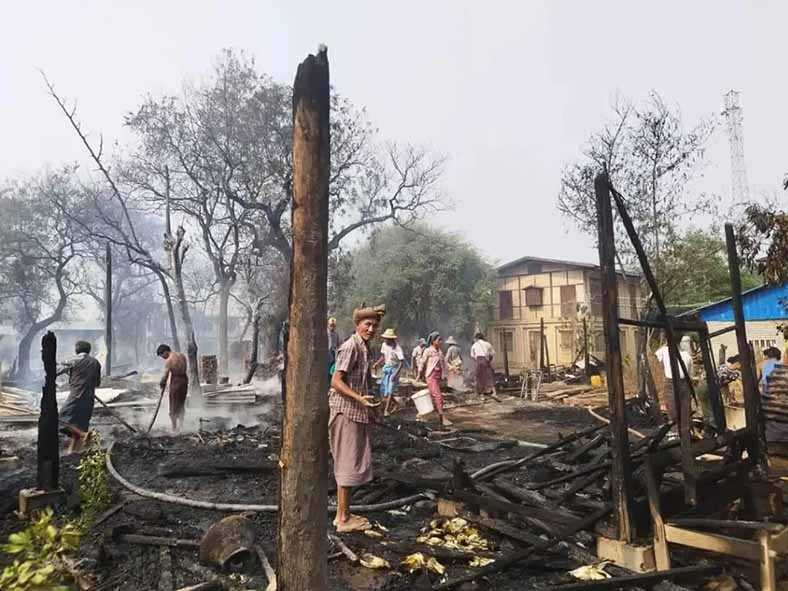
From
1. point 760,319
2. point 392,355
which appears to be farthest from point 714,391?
point 760,319

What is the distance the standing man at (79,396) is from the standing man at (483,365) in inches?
436

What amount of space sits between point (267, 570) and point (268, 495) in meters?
2.65

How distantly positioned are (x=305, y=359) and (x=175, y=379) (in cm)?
960

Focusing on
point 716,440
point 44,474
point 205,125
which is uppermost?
point 205,125

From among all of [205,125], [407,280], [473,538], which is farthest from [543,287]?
[473,538]

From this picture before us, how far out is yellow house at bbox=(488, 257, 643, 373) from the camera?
32188mm

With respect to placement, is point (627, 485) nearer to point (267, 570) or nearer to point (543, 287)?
point (267, 570)

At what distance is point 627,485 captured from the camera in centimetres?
409

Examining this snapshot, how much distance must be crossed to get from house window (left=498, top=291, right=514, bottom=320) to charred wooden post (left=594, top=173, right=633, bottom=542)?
32.9m

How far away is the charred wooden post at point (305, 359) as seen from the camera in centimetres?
261

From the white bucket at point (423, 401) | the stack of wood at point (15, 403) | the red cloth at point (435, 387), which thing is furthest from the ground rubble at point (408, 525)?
the stack of wood at point (15, 403)

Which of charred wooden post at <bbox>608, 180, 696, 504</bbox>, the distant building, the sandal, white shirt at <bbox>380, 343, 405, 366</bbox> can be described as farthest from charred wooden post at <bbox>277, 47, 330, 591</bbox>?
the distant building

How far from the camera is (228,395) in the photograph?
50.9 feet

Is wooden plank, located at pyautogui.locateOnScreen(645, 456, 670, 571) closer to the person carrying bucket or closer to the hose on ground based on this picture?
the hose on ground
